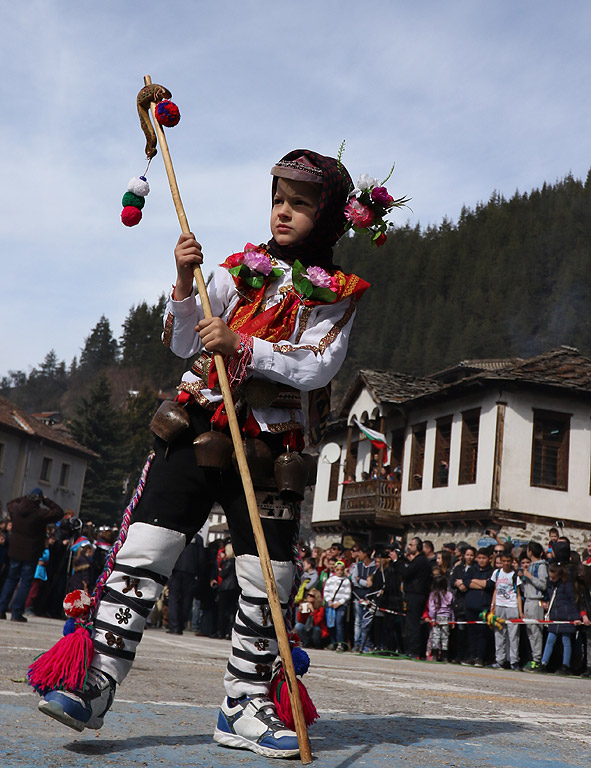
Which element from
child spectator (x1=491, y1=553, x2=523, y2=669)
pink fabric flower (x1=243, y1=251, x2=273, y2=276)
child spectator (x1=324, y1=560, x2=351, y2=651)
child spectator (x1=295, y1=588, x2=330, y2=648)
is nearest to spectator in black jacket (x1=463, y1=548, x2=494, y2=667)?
child spectator (x1=491, y1=553, x2=523, y2=669)

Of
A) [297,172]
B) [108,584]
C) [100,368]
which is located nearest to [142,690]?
[108,584]

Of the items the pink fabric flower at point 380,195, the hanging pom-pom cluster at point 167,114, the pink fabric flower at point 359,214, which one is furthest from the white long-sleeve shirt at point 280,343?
the hanging pom-pom cluster at point 167,114

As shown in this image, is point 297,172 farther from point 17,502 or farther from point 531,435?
point 531,435

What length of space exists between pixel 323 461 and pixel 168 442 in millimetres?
35855

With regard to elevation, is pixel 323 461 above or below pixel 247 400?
above

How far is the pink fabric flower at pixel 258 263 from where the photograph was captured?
3.35 meters

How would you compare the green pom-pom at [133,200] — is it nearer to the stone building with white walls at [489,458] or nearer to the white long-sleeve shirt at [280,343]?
the white long-sleeve shirt at [280,343]

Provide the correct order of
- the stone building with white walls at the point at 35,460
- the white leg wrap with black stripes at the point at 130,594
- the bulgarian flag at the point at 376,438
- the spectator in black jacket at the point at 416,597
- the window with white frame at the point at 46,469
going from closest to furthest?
1. the white leg wrap with black stripes at the point at 130,594
2. the spectator in black jacket at the point at 416,597
3. the bulgarian flag at the point at 376,438
4. the stone building with white walls at the point at 35,460
5. the window with white frame at the point at 46,469

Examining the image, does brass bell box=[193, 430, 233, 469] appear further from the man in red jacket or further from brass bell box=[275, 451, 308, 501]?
the man in red jacket

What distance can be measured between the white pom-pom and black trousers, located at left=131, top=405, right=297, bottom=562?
0.88 meters

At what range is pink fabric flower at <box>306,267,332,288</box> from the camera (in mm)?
3338

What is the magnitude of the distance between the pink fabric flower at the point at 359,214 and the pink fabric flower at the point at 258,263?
429 mm

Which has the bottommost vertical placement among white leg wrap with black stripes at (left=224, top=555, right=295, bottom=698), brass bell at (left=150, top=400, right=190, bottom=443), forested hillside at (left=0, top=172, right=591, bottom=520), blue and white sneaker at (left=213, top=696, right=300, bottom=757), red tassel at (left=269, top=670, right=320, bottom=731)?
blue and white sneaker at (left=213, top=696, right=300, bottom=757)

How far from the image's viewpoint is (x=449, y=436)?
98.0ft
